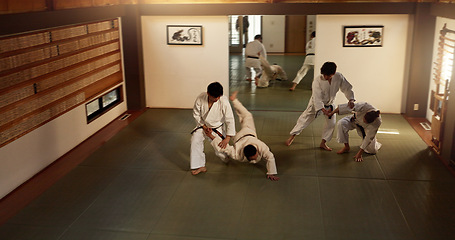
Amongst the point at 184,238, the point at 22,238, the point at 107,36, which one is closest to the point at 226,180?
the point at 184,238

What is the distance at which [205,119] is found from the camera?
5.79 metres

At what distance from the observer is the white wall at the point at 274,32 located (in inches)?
604

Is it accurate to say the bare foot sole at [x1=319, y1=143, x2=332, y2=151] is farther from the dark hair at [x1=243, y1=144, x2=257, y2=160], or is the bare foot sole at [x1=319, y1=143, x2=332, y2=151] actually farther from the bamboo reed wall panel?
the bamboo reed wall panel

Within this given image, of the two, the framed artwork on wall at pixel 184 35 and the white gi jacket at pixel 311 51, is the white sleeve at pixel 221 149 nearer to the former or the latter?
the framed artwork on wall at pixel 184 35

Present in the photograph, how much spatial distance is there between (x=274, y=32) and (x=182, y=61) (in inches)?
285

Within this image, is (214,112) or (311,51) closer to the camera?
(214,112)

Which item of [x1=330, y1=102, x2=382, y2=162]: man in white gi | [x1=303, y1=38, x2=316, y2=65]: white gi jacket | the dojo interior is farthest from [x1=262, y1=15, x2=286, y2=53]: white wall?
[x1=330, y1=102, x2=382, y2=162]: man in white gi

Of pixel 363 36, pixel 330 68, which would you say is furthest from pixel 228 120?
pixel 363 36

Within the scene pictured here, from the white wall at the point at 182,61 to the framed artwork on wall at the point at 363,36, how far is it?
2.22m

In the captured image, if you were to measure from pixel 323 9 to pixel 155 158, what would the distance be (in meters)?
4.06

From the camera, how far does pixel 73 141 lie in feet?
22.5

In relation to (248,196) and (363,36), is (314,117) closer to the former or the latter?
(248,196)

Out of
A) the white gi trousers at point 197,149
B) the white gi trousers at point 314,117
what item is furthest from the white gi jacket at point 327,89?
the white gi trousers at point 197,149

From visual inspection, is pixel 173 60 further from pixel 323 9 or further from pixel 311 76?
pixel 311 76
